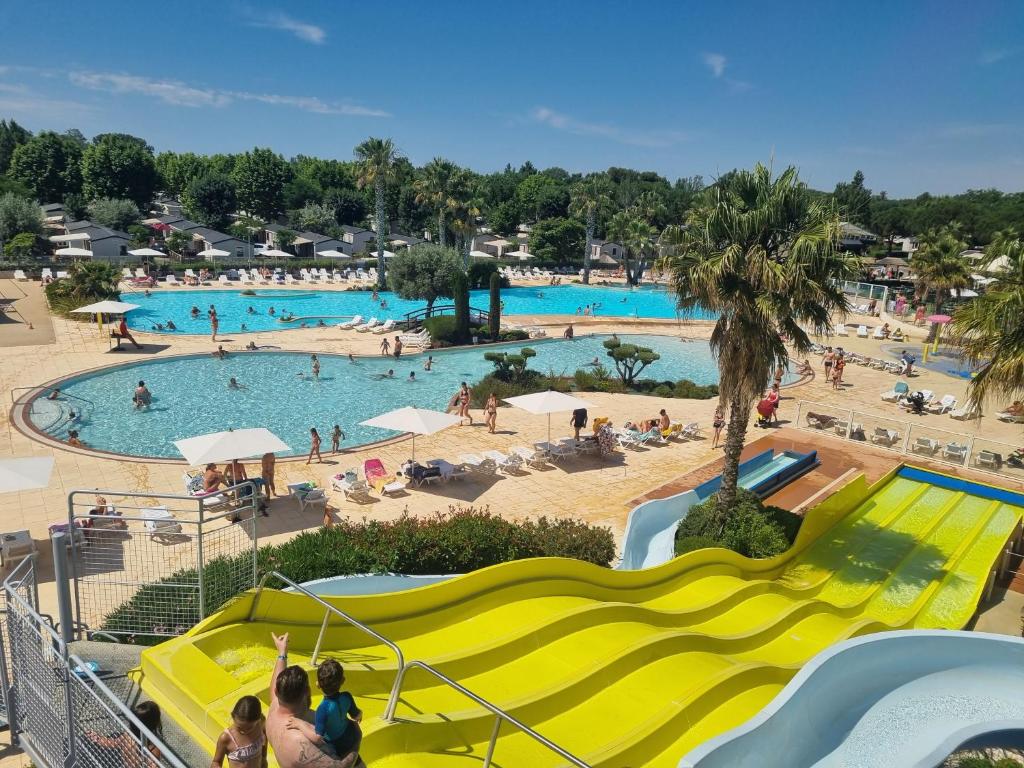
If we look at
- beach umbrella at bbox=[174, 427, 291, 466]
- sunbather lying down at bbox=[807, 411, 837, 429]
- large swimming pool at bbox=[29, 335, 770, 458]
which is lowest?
large swimming pool at bbox=[29, 335, 770, 458]

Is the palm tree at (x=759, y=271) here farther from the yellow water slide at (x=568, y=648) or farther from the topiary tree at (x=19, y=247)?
the topiary tree at (x=19, y=247)

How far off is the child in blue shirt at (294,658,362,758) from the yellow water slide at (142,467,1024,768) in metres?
1.16

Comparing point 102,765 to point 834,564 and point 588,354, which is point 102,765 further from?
point 588,354

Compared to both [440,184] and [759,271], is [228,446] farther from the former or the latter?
[440,184]

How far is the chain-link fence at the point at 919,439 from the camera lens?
1850cm

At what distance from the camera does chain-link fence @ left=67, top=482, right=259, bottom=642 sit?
7934 mm

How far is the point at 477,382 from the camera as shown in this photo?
29.4m

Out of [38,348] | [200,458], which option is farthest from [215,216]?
[200,458]

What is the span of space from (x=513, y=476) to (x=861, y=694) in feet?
32.7

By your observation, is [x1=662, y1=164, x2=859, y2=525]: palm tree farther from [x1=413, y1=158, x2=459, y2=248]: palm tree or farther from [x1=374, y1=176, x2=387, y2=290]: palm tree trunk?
[x1=374, y1=176, x2=387, y2=290]: palm tree trunk

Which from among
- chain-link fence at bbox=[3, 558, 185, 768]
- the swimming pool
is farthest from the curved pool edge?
the swimming pool

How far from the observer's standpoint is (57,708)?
5332 millimetres

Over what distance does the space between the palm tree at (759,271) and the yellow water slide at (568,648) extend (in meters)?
3.88

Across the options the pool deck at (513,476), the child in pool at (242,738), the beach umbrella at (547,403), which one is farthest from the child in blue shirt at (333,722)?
the beach umbrella at (547,403)
